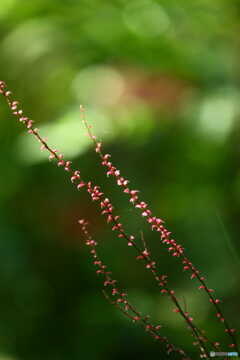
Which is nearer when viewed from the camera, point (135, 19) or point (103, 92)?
point (135, 19)

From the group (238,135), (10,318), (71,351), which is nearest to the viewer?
(238,135)

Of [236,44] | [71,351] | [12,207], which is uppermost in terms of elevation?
[236,44]

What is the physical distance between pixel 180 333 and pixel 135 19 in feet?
4.98

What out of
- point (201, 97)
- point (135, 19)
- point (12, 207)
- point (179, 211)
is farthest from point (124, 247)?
point (135, 19)

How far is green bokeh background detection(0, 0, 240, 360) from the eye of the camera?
8.94ft

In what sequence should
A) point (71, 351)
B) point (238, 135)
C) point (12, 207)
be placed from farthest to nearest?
point (12, 207) → point (71, 351) → point (238, 135)

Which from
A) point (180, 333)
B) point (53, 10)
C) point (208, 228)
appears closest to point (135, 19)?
point (53, 10)

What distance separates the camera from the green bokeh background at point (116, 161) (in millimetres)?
2725

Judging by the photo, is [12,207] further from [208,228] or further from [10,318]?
[208,228]

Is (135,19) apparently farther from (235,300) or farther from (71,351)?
(71,351)

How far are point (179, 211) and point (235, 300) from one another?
636 mm

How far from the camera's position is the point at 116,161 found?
147 inches

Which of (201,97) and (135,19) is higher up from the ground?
(135,19)

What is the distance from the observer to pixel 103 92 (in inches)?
137
